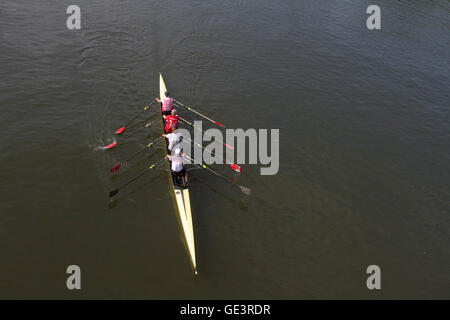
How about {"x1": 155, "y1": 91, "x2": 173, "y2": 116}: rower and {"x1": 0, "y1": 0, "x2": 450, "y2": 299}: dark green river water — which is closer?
{"x1": 0, "y1": 0, "x2": 450, "y2": 299}: dark green river water

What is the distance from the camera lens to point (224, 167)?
16.7 m

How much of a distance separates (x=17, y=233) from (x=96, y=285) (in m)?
4.32

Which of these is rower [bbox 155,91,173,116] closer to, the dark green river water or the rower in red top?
the rower in red top

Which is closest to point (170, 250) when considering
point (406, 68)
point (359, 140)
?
point (359, 140)

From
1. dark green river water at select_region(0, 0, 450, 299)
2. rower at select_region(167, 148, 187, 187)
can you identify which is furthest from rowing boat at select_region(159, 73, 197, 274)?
dark green river water at select_region(0, 0, 450, 299)

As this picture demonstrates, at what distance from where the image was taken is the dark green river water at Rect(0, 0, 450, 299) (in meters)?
12.1

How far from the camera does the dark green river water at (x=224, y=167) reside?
12094mm

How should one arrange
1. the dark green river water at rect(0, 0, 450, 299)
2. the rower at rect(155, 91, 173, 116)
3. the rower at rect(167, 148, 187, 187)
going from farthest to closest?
the rower at rect(155, 91, 173, 116) → the rower at rect(167, 148, 187, 187) → the dark green river water at rect(0, 0, 450, 299)

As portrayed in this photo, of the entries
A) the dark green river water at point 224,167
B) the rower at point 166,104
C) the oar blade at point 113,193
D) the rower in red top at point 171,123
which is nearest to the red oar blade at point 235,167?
the dark green river water at point 224,167

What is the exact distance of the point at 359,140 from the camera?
755 inches

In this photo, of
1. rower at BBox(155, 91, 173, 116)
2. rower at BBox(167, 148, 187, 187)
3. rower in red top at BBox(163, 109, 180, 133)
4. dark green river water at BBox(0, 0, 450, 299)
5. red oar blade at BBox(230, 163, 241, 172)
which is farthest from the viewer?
rower at BBox(155, 91, 173, 116)

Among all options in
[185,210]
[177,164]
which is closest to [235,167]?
[177,164]

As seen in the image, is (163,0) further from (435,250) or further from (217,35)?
(435,250)

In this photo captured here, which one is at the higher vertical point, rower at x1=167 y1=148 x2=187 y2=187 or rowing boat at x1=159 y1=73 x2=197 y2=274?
rower at x1=167 y1=148 x2=187 y2=187
